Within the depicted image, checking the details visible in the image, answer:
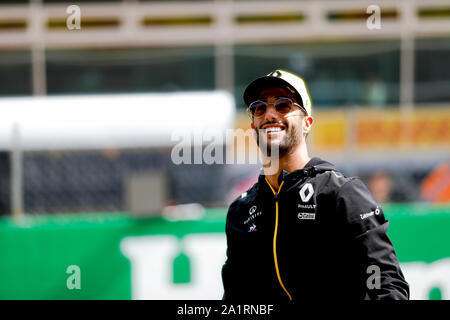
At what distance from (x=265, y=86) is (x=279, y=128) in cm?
21

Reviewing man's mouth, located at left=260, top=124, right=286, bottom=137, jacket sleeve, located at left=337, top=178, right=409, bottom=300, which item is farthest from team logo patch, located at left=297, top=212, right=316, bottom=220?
man's mouth, located at left=260, top=124, right=286, bottom=137

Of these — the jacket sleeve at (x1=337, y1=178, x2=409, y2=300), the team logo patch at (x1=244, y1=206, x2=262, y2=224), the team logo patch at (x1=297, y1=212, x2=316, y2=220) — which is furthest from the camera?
the team logo patch at (x1=244, y1=206, x2=262, y2=224)

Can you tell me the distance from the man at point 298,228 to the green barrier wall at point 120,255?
8.11ft

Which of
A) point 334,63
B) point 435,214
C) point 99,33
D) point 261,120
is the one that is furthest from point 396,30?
point 261,120

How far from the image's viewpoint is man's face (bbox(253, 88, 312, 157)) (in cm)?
221

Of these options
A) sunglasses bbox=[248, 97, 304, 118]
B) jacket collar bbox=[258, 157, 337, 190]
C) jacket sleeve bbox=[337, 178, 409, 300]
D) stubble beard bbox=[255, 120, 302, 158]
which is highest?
sunglasses bbox=[248, 97, 304, 118]

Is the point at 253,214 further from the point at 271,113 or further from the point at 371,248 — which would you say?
the point at 371,248

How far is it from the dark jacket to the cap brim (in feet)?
1.01

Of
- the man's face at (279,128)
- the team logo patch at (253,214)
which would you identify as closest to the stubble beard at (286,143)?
the man's face at (279,128)

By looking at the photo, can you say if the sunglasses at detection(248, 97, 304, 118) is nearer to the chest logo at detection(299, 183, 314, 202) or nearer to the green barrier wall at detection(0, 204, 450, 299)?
the chest logo at detection(299, 183, 314, 202)

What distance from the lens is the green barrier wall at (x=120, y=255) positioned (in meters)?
4.80

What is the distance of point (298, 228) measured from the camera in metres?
2.13
